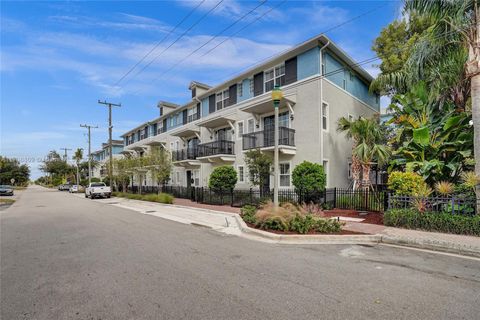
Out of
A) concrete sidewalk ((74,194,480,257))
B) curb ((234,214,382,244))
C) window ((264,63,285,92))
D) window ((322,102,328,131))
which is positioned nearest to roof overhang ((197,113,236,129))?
window ((264,63,285,92))

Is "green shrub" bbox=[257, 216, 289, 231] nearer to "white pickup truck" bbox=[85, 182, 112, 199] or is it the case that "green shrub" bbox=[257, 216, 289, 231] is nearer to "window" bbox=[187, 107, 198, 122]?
"window" bbox=[187, 107, 198, 122]

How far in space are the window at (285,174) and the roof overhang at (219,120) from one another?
20.3 feet

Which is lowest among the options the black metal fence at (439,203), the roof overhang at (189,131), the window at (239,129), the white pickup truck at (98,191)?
the white pickup truck at (98,191)

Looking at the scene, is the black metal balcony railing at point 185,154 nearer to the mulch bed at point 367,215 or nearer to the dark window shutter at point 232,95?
the dark window shutter at point 232,95

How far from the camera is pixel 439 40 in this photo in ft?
33.4

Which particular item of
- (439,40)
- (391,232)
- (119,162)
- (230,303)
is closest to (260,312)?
(230,303)

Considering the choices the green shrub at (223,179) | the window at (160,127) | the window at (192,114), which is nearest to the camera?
the green shrub at (223,179)

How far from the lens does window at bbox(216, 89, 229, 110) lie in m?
23.5

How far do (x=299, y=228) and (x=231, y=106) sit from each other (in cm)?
1578

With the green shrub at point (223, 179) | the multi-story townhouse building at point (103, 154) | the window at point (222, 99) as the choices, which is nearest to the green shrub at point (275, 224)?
the green shrub at point (223, 179)

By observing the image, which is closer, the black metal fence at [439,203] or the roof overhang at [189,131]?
the black metal fence at [439,203]

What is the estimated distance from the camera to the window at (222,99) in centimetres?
2345

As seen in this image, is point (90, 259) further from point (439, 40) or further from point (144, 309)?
point (439, 40)

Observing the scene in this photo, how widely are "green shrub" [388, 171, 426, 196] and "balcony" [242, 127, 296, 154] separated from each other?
282 inches
